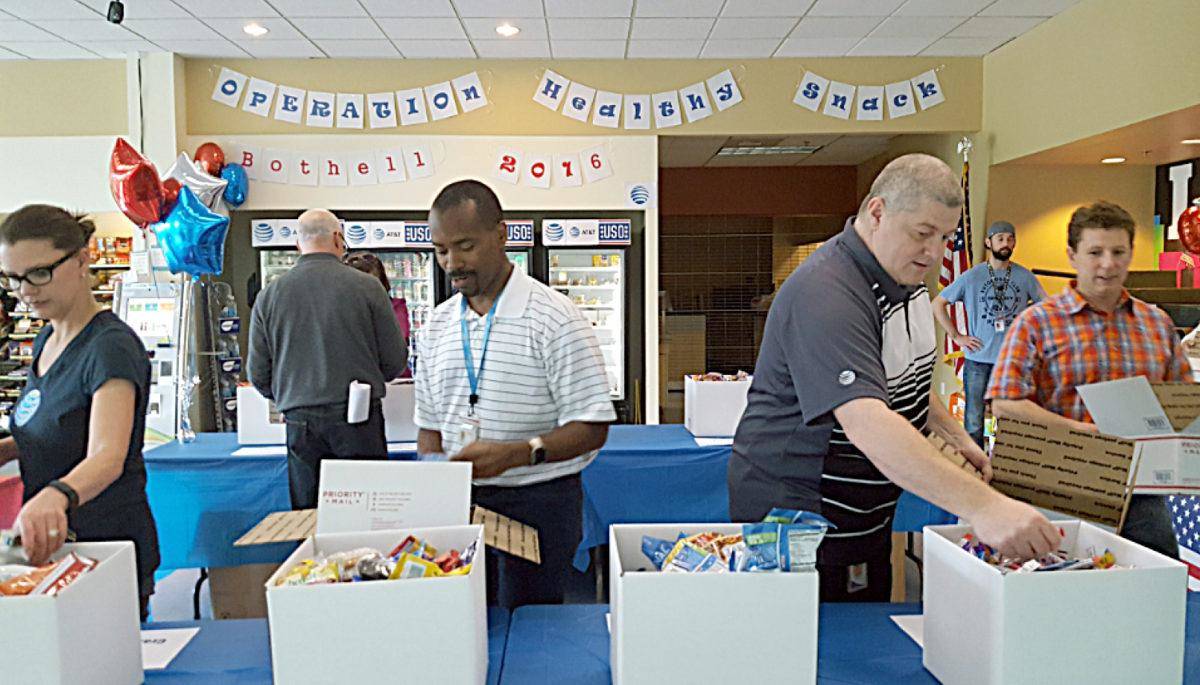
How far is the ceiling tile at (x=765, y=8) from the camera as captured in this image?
5628mm

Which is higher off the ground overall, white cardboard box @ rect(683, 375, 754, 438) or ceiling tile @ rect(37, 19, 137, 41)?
ceiling tile @ rect(37, 19, 137, 41)

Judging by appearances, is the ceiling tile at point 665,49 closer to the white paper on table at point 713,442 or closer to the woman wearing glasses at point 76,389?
the white paper on table at point 713,442

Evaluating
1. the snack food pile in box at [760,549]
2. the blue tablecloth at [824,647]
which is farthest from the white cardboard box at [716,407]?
the snack food pile in box at [760,549]

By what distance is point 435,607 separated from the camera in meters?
1.20

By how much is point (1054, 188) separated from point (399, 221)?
535cm

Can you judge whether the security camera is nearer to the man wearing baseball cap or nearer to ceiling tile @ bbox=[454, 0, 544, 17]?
ceiling tile @ bbox=[454, 0, 544, 17]

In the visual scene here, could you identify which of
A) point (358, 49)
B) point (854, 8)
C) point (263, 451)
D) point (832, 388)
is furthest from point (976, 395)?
point (358, 49)

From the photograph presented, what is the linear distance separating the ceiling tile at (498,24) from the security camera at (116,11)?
212 centimetres

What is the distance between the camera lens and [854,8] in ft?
18.8

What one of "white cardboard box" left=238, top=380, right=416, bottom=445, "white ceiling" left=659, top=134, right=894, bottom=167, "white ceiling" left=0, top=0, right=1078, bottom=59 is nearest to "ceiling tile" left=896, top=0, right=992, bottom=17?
"white ceiling" left=0, top=0, right=1078, bottom=59

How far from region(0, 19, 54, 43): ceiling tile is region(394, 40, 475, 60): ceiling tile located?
2.46 m

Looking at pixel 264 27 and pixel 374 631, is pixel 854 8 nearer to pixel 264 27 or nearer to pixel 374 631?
pixel 264 27

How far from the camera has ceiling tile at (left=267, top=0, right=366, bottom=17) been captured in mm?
5504

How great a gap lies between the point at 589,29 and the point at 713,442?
12.0 feet
